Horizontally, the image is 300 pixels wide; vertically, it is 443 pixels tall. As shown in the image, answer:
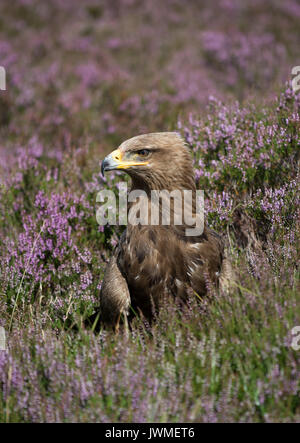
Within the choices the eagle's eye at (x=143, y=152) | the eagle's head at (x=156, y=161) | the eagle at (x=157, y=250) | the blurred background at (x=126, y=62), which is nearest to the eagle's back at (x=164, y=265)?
the eagle at (x=157, y=250)

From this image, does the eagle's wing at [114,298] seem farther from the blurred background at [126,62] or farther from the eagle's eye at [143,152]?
the blurred background at [126,62]

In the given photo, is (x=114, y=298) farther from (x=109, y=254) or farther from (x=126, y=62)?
(x=126, y=62)

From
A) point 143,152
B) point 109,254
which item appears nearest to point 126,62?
point 109,254

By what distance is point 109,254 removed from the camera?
371 centimetres

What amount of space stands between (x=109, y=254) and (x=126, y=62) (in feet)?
23.7

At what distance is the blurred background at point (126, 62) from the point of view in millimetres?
6801

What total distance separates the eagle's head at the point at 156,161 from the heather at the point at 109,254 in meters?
0.65

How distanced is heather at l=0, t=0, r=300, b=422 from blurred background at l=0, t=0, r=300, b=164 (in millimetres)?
55

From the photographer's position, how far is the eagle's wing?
105 inches

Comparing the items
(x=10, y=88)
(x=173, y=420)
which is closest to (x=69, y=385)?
(x=173, y=420)

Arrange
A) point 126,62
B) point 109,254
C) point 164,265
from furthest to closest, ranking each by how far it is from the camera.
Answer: point 126,62 → point 109,254 → point 164,265

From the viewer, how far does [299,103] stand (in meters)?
3.95

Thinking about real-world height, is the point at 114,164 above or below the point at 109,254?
above

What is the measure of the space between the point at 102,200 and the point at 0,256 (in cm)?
95
